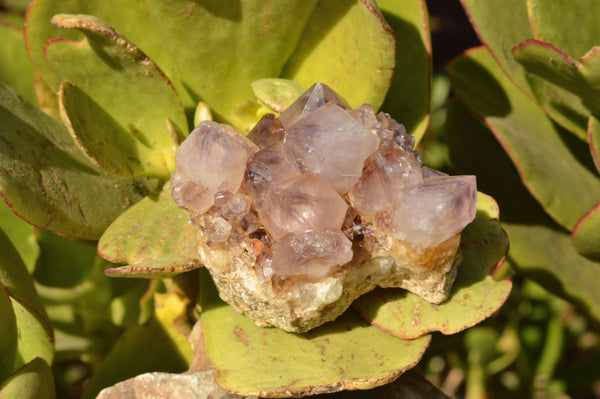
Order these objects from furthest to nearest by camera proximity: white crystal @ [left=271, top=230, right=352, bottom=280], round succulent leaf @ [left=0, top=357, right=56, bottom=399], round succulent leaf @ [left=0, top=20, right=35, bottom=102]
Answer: round succulent leaf @ [left=0, top=20, right=35, bottom=102] → round succulent leaf @ [left=0, top=357, right=56, bottom=399] → white crystal @ [left=271, top=230, right=352, bottom=280]

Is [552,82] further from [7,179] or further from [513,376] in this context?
[513,376]

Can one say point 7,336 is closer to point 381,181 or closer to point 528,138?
point 381,181

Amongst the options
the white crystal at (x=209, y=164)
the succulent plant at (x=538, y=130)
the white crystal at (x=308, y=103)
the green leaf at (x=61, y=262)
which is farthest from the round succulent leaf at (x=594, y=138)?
the green leaf at (x=61, y=262)

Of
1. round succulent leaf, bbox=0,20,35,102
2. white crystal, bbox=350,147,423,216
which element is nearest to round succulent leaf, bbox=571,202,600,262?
white crystal, bbox=350,147,423,216

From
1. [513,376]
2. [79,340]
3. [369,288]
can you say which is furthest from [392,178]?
[513,376]

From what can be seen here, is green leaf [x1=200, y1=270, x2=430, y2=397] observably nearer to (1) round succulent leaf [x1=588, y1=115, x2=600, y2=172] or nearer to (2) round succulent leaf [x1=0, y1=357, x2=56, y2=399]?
(2) round succulent leaf [x1=0, y1=357, x2=56, y2=399]

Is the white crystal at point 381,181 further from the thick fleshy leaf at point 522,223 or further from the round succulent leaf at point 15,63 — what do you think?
the round succulent leaf at point 15,63

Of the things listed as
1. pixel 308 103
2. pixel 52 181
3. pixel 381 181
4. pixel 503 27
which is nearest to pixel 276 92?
pixel 308 103
